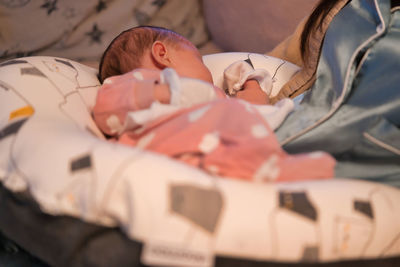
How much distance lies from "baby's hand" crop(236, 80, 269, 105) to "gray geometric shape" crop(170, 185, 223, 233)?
478 millimetres

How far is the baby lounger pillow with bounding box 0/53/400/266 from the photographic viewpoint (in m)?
0.51

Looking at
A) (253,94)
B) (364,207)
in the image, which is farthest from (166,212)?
(253,94)

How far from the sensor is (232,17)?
150cm

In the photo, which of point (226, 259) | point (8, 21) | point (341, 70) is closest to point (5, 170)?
point (226, 259)

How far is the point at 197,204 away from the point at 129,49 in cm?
55

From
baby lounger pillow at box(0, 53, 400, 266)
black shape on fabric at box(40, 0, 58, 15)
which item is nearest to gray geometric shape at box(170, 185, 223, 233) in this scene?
baby lounger pillow at box(0, 53, 400, 266)

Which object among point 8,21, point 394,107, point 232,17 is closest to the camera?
point 394,107

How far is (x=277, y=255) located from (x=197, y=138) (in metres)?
0.21

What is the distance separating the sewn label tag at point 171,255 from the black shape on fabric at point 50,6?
112 centimetres

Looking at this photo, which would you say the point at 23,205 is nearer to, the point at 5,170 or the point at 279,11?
the point at 5,170

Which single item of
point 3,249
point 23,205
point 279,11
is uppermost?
point 279,11

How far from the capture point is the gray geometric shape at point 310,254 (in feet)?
1.76

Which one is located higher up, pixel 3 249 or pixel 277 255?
pixel 277 255

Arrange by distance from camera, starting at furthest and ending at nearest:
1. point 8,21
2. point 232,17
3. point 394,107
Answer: point 232,17 < point 8,21 < point 394,107
